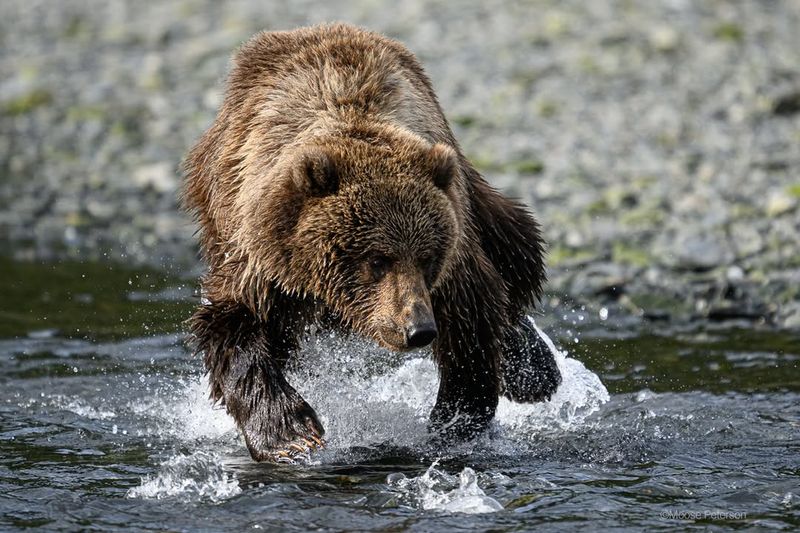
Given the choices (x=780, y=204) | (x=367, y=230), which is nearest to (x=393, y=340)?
(x=367, y=230)

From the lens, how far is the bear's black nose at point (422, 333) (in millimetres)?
5402

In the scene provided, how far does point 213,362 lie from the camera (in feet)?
20.6

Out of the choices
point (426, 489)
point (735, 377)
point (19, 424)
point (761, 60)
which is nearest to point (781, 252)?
point (735, 377)

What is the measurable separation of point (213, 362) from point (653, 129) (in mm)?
7959

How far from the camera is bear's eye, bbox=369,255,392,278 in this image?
5605 mm

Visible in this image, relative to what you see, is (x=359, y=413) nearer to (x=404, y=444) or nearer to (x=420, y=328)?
(x=404, y=444)

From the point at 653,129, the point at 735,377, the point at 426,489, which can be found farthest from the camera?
the point at 653,129

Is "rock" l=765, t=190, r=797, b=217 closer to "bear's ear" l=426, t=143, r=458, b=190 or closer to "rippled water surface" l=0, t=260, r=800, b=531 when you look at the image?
"rippled water surface" l=0, t=260, r=800, b=531

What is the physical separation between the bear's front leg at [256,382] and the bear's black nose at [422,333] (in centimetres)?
92

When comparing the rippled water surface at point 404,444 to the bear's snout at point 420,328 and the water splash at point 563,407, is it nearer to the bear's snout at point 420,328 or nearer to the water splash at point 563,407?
the water splash at point 563,407

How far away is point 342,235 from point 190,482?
52.2 inches

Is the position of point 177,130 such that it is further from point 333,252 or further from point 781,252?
point 333,252

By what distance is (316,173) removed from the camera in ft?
18.3

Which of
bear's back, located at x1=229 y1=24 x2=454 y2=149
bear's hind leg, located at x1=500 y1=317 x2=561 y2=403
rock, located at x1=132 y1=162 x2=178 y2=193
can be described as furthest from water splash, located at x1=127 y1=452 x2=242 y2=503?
rock, located at x1=132 y1=162 x2=178 y2=193
